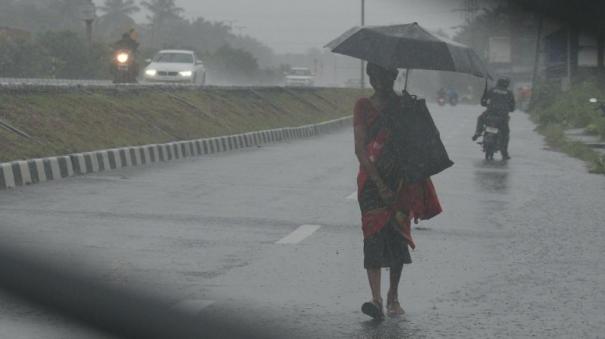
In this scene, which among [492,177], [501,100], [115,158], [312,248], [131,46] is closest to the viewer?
[312,248]

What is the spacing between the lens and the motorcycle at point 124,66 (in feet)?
118

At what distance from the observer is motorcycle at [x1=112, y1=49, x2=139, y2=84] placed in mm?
36000

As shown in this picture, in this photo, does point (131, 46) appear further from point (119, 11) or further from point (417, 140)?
point (417, 140)

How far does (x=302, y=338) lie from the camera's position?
4.48 meters

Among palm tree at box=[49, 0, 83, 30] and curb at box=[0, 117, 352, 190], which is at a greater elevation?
palm tree at box=[49, 0, 83, 30]

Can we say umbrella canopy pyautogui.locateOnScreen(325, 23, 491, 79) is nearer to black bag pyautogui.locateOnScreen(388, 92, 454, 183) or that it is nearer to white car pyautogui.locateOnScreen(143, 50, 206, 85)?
black bag pyautogui.locateOnScreen(388, 92, 454, 183)

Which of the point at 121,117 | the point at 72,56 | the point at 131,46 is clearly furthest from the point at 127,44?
the point at 72,56

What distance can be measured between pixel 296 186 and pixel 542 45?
12.4m

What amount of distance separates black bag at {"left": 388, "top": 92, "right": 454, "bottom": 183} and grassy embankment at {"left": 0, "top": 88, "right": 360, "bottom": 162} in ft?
34.4

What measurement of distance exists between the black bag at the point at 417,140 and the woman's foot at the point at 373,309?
722 mm

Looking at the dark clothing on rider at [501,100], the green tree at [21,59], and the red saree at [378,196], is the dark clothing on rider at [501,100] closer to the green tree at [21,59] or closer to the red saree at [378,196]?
the red saree at [378,196]

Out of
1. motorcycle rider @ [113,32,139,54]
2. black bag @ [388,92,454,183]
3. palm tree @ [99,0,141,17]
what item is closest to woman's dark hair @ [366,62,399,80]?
black bag @ [388,92,454,183]

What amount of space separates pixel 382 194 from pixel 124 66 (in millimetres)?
31404

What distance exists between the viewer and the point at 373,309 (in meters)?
5.47
